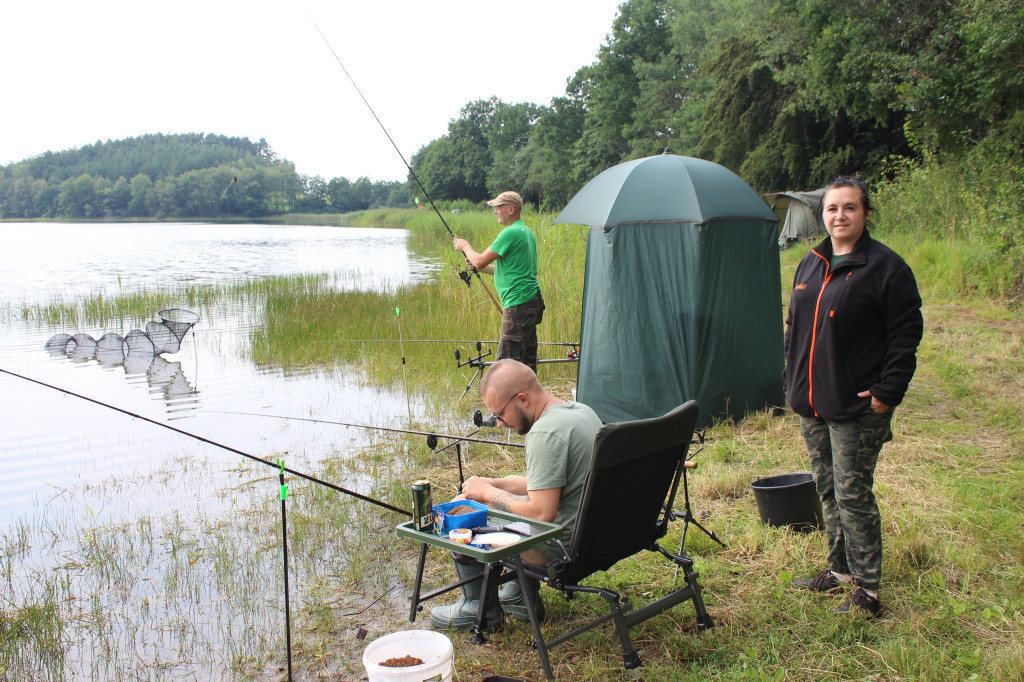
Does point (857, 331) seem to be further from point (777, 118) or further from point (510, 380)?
point (777, 118)

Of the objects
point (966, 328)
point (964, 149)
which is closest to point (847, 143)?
point (964, 149)

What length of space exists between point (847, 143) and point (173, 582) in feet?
74.6

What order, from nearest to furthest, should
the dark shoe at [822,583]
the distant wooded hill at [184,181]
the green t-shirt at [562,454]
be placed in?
the green t-shirt at [562,454] → the dark shoe at [822,583] → the distant wooded hill at [184,181]

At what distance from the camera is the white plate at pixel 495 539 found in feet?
8.54

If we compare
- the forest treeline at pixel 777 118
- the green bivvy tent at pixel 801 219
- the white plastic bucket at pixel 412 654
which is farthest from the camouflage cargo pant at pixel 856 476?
the green bivvy tent at pixel 801 219

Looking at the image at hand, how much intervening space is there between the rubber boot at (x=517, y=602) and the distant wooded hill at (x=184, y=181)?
800cm

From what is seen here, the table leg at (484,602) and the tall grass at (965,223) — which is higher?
the tall grass at (965,223)

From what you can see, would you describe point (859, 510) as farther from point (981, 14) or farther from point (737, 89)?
point (737, 89)

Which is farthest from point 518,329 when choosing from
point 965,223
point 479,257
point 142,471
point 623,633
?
point 965,223

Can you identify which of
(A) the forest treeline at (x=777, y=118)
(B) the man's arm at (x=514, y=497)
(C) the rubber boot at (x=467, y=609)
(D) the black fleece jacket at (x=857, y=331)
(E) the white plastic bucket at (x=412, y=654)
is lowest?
A: (C) the rubber boot at (x=467, y=609)

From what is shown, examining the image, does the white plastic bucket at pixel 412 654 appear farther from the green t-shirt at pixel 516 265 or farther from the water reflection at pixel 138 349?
the water reflection at pixel 138 349

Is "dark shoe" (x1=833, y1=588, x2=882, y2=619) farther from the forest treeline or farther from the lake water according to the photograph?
the forest treeline

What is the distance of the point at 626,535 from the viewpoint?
9.32 ft

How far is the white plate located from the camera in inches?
102
